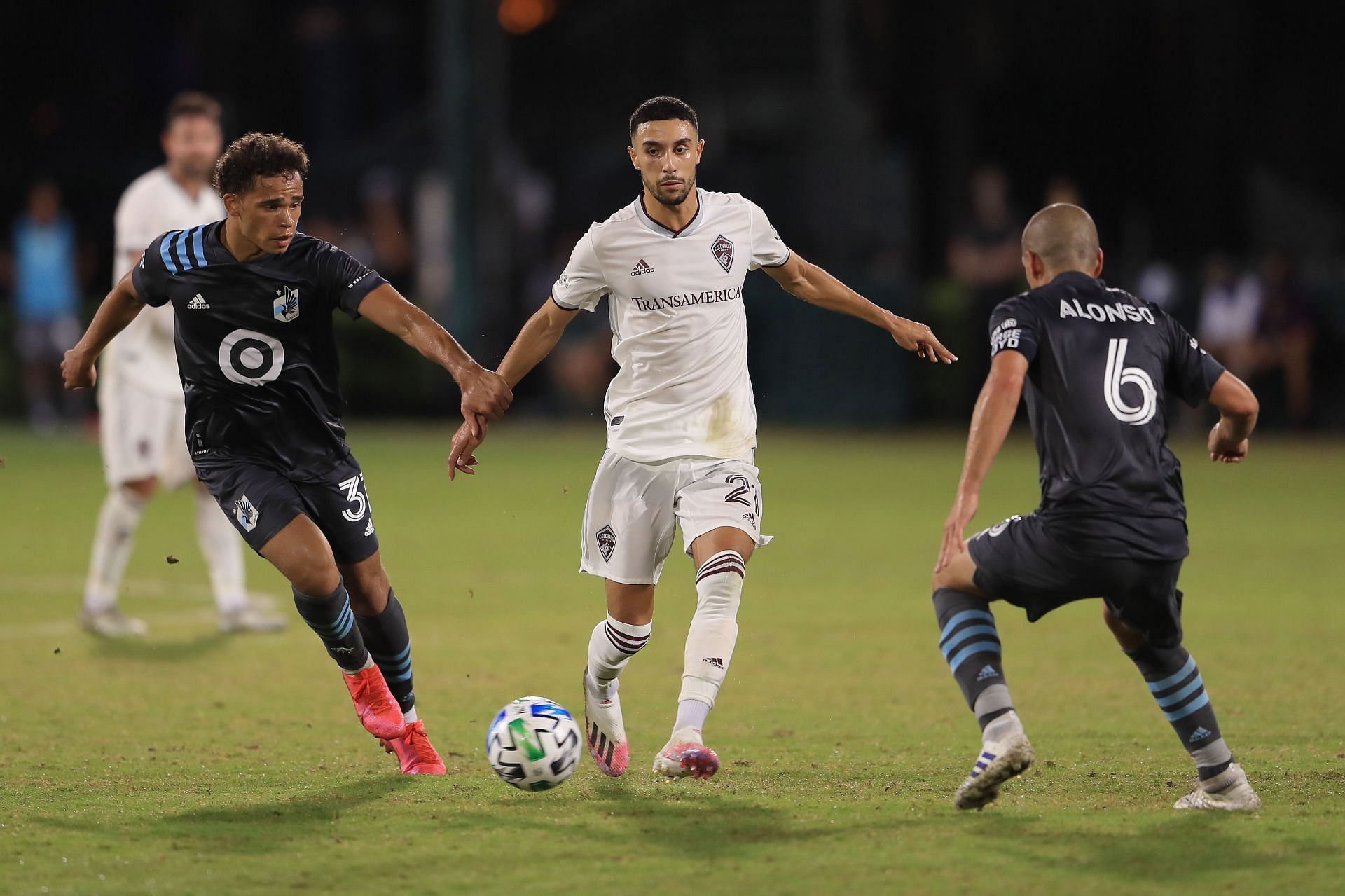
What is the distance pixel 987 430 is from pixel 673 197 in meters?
1.61

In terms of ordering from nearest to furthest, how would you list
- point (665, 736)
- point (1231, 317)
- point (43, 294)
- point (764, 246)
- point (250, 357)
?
1. point (250, 357)
2. point (764, 246)
3. point (665, 736)
4. point (1231, 317)
5. point (43, 294)

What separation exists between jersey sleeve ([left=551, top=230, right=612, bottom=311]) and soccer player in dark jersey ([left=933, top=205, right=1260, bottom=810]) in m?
1.57

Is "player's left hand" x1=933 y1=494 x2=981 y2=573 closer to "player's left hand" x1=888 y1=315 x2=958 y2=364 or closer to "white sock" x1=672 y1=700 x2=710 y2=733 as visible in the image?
"white sock" x1=672 y1=700 x2=710 y2=733

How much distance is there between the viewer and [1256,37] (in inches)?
1091

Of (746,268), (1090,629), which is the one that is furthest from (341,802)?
(1090,629)

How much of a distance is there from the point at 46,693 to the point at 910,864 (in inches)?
179

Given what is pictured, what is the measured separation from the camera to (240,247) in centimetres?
643

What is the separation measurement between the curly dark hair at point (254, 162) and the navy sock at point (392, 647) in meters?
1.58

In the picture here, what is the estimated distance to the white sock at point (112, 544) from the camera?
9641 mm

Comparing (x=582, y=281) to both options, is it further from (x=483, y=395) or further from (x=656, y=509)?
(x=656, y=509)

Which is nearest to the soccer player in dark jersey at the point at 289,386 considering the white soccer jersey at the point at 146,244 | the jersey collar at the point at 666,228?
the jersey collar at the point at 666,228

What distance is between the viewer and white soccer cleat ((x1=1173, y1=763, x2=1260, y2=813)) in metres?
5.66

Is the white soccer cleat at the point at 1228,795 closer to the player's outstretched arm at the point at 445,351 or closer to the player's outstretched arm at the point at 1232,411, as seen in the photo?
the player's outstretched arm at the point at 1232,411

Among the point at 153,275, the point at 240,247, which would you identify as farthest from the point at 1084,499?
the point at 153,275
